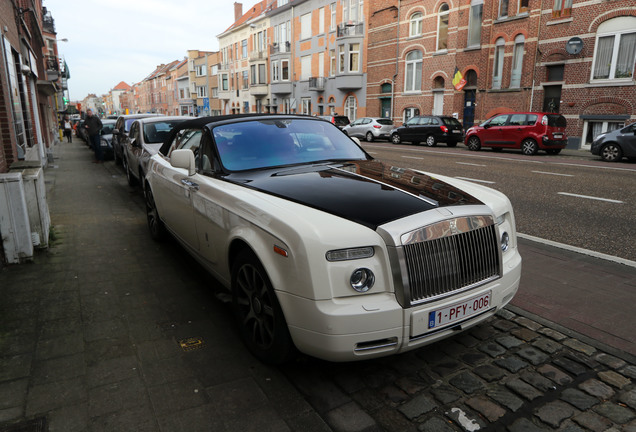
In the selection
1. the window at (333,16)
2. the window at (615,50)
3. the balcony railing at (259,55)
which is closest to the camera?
the window at (615,50)

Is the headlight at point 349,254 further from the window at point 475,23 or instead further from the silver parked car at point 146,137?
the window at point 475,23

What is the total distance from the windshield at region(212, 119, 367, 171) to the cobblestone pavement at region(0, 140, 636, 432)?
4.27 feet

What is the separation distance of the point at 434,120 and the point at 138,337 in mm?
23088

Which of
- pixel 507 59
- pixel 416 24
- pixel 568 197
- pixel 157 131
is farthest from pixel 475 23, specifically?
pixel 157 131

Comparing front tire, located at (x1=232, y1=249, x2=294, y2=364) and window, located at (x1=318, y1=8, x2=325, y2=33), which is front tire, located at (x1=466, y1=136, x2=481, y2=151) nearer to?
front tire, located at (x1=232, y1=249, x2=294, y2=364)

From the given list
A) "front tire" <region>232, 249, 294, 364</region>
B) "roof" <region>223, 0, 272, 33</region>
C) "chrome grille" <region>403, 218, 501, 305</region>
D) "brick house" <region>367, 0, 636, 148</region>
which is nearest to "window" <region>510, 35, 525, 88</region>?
"brick house" <region>367, 0, 636, 148</region>

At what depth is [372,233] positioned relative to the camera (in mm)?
2572

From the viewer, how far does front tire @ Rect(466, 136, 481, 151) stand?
21.4 metres

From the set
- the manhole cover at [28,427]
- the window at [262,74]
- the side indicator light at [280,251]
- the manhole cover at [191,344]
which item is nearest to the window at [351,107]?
the window at [262,74]

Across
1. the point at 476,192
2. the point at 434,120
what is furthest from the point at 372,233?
the point at 434,120

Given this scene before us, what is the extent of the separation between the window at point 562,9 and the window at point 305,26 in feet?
88.7

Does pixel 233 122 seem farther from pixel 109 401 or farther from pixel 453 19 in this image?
pixel 453 19

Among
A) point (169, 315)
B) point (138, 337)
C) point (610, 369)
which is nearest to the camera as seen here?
point (610, 369)

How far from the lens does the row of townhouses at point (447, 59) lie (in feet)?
70.4
